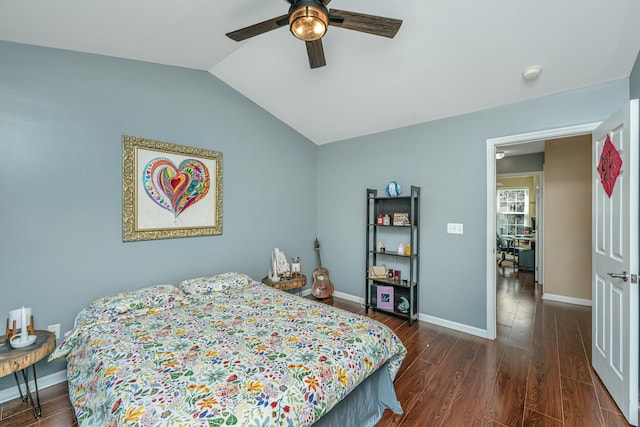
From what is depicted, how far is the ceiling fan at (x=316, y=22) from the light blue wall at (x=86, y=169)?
151 cm

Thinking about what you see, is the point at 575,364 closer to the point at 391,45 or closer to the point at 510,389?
the point at 510,389

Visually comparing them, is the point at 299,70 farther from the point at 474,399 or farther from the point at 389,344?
the point at 474,399

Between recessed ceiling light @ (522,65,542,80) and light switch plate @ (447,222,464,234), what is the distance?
156 centimetres

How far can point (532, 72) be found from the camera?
92.9 inches

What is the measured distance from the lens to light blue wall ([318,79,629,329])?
2596 millimetres

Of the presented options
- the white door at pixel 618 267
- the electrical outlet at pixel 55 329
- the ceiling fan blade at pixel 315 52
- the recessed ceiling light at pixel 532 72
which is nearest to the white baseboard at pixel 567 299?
the white door at pixel 618 267

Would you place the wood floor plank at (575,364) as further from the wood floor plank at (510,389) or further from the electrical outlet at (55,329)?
the electrical outlet at (55,329)

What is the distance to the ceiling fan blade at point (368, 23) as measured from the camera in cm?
150

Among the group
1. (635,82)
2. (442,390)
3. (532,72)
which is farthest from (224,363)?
(635,82)

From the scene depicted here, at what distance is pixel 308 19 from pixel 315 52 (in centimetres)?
39

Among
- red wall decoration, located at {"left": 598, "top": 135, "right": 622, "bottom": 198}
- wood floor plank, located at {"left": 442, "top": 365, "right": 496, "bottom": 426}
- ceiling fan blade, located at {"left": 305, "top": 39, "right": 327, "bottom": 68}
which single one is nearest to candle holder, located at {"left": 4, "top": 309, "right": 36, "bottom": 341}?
ceiling fan blade, located at {"left": 305, "top": 39, "right": 327, "bottom": 68}

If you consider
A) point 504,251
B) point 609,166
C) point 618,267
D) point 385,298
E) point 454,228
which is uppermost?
point 609,166

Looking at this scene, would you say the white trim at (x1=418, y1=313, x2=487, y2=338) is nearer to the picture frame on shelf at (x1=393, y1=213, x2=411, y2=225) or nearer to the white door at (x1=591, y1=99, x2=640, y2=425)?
the white door at (x1=591, y1=99, x2=640, y2=425)

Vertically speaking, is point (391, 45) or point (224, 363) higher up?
point (391, 45)
